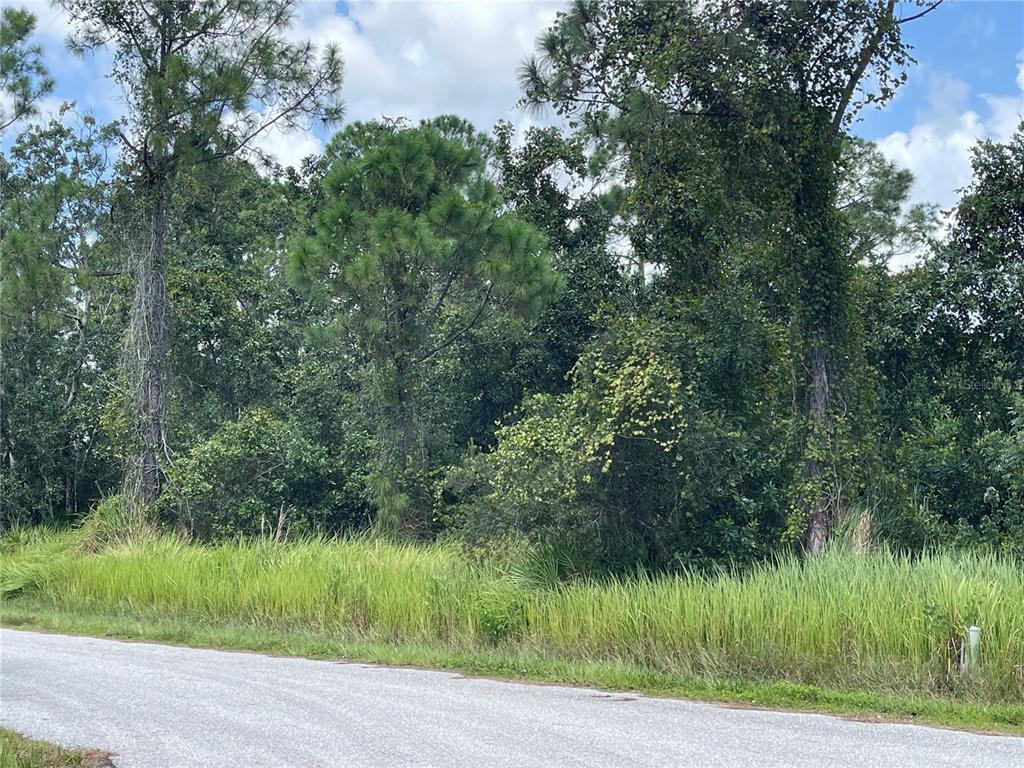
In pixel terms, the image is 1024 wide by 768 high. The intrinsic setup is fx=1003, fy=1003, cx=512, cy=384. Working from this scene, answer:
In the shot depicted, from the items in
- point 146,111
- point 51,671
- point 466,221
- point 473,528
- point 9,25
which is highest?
point 9,25

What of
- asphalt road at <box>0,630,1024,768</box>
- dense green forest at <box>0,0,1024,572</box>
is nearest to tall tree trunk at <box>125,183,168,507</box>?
dense green forest at <box>0,0,1024,572</box>

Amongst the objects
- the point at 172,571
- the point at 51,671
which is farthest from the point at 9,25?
the point at 51,671

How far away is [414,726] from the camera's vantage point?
25.1ft

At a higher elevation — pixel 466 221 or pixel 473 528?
pixel 466 221

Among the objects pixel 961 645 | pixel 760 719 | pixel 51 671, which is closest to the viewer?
pixel 760 719

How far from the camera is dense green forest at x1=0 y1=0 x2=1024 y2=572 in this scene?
1538 cm

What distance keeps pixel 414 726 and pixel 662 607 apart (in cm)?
400

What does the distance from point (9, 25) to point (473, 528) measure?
18638mm

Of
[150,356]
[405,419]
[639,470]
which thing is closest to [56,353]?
[150,356]

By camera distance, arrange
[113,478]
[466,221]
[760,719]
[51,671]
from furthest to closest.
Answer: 1. [113,478]
2. [466,221]
3. [51,671]
4. [760,719]

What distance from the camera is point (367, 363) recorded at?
83.4 ft

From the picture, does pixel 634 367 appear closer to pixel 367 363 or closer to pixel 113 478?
pixel 367 363

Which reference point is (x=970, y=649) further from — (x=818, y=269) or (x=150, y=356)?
(x=150, y=356)

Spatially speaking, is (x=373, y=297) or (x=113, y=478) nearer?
(x=373, y=297)
